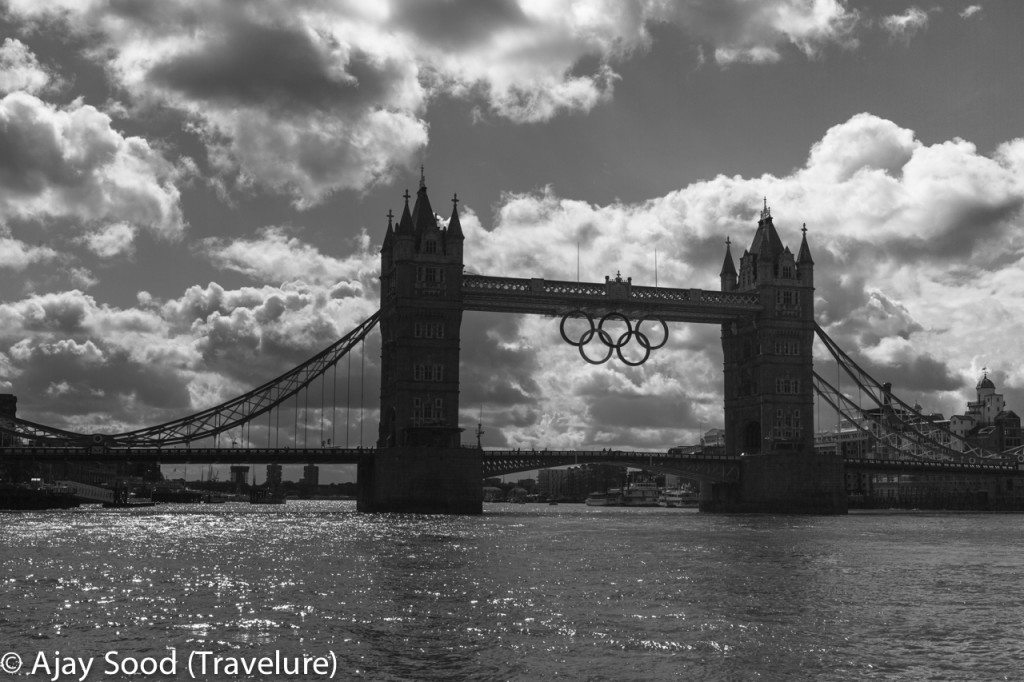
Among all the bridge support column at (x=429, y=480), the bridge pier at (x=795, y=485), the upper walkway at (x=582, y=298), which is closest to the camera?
the bridge support column at (x=429, y=480)

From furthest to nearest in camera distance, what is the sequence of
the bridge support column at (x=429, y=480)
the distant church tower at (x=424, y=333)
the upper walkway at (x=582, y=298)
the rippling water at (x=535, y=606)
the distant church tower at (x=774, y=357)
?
the distant church tower at (x=774, y=357) < the upper walkway at (x=582, y=298) < the distant church tower at (x=424, y=333) < the bridge support column at (x=429, y=480) < the rippling water at (x=535, y=606)

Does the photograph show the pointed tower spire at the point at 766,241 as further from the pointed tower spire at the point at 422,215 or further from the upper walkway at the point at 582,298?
the pointed tower spire at the point at 422,215

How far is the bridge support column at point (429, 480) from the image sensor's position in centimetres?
12012

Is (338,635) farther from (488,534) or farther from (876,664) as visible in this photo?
(488,534)

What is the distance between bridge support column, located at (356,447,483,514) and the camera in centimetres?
12012

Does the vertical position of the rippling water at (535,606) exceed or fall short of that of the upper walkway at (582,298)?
it falls short

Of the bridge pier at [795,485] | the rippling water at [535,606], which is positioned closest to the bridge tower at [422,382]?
the bridge pier at [795,485]

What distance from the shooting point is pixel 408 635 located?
3438 cm

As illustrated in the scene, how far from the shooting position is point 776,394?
141750 mm

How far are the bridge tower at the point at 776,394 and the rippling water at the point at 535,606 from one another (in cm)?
6433

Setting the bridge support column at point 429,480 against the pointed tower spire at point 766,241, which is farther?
the pointed tower spire at point 766,241

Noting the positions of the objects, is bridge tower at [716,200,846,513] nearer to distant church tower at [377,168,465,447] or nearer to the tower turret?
the tower turret

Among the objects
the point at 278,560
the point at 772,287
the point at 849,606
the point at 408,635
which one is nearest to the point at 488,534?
the point at 278,560

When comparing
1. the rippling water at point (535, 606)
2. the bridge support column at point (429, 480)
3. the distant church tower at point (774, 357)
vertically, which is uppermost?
the distant church tower at point (774, 357)
